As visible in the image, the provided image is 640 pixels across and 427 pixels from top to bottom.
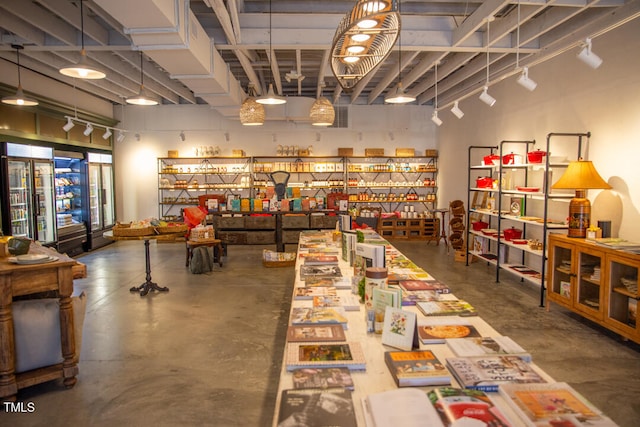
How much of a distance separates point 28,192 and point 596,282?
361 inches

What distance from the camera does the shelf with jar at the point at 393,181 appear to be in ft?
39.5

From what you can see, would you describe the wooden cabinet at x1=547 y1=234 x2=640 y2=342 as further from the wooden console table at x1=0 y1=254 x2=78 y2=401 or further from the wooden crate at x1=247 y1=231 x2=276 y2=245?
the wooden console table at x1=0 y1=254 x2=78 y2=401

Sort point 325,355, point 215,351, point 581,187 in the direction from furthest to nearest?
point 581,187, point 215,351, point 325,355

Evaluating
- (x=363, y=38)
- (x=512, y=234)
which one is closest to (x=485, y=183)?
(x=512, y=234)

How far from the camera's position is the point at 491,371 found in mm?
1913

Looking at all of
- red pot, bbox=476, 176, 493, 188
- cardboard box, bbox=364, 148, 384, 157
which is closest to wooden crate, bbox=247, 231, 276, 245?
red pot, bbox=476, 176, 493, 188

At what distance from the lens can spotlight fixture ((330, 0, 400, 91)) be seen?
2.11 metres

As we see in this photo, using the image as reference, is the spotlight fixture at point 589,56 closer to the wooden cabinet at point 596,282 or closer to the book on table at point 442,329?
the wooden cabinet at point 596,282

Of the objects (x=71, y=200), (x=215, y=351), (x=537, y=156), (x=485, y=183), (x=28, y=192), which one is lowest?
(x=215, y=351)

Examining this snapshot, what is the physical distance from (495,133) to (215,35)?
5.66 meters

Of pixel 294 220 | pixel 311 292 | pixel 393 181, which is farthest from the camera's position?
pixel 393 181

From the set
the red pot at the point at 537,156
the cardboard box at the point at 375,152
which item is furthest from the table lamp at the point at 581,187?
the cardboard box at the point at 375,152

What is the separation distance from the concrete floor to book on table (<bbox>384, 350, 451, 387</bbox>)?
1.44 m

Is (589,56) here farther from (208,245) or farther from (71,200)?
(71,200)
